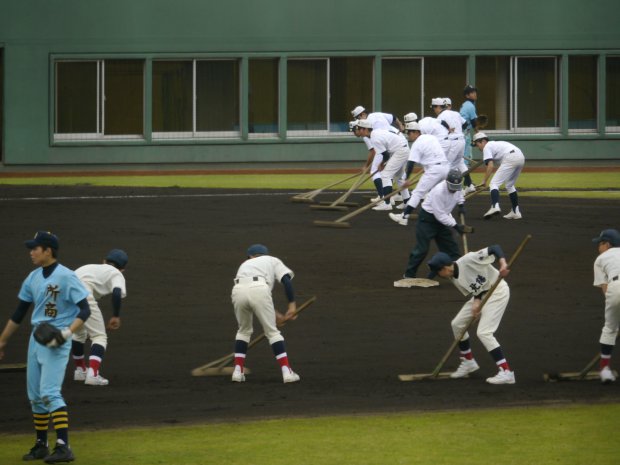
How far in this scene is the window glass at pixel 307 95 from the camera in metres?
40.0

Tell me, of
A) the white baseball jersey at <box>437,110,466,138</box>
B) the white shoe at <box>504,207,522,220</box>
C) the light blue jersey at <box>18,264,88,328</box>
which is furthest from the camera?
the white baseball jersey at <box>437,110,466,138</box>

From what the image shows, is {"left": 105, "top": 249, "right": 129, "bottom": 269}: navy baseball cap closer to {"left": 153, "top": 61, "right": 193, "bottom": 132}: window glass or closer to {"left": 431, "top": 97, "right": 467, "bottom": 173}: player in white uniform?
{"left": 431, "top": 97, "right": 467, "bottom": 173}: player in white uniform

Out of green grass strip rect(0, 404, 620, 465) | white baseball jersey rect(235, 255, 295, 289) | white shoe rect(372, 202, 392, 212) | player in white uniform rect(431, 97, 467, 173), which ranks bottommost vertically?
green grass strip rect(0, 404, 620, 465)

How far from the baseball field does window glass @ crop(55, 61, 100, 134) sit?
31.5 feet

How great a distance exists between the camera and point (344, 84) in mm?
40375

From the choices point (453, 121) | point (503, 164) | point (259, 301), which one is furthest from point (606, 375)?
point (453, 121)

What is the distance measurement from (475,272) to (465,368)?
3.90 ft

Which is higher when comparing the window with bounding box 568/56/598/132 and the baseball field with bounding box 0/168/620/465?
the window with bounding box 568/56/598/132

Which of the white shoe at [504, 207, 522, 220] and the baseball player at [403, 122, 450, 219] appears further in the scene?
the white shoe at [504, 207, 522, 220]

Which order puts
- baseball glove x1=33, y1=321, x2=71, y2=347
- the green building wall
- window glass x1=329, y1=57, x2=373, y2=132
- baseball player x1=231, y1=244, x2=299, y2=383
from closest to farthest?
baseball glove x1=33, y1=321, x2=71, y2=347 < baseball player x1=231, y1=244, x2=299, y2=383 < the green building wall < window glass x1=329, y1=57, x2=373, y2=132

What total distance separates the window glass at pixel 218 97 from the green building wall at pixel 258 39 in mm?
739

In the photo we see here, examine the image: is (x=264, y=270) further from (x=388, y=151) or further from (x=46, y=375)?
(x=388, y=151)

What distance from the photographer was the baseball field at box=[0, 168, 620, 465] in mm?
12594

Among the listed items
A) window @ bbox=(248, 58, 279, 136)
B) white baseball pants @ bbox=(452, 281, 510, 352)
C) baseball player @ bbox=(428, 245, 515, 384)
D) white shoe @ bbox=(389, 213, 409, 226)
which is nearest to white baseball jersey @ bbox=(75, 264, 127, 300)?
baseball player @ bbox=(428, 245, 515, 384)
